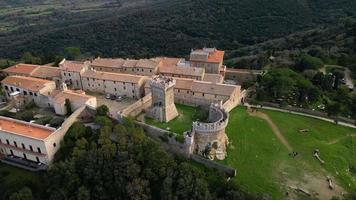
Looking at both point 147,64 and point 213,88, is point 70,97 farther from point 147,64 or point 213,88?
point 213,88

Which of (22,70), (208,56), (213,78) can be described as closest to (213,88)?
(213,78)

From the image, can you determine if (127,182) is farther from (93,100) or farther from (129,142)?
(93,100)

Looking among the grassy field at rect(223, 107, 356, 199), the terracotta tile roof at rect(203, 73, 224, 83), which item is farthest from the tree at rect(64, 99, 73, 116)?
the grassy field at rect(223, 107, 356, 199)

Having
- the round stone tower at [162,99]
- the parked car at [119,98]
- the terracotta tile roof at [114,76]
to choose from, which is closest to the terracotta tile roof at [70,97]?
the parked car at [119,98]

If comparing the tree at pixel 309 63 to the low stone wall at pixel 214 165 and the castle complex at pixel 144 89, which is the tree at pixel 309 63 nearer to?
the castle complex at pixel 144 89

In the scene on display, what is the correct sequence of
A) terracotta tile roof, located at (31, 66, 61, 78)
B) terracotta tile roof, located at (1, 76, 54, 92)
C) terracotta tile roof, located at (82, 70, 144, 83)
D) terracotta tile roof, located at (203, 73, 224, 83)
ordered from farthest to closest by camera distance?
terracotta tile roof, located at (31, 66, 61, 78) → terracotta tile roof, located at (203, 73, 224, 83) → terracotta tile roof, located at (82, 70, 144, 83) → terracotta tile roof, located at (1, 76, 54, 92)

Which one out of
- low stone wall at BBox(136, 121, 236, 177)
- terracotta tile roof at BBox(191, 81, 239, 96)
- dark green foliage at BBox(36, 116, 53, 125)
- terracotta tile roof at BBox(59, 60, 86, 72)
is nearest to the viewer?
low stone wall at BBox(136, 121, 236, 177)

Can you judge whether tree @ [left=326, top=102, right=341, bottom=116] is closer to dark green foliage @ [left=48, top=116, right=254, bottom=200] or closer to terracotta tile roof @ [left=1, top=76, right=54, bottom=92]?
dark green foliage @ [left=48, top=116, right=254, bottom=200]

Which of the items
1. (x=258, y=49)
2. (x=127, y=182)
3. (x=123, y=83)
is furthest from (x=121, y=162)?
(x=258, y=49)
